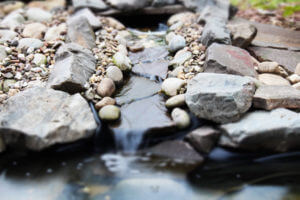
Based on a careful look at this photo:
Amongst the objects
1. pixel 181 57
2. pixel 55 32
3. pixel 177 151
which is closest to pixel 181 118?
pixel 177 151

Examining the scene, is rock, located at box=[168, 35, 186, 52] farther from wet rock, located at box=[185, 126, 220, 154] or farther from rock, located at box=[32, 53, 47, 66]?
rock, located at box=[32, 53, 47, 66]

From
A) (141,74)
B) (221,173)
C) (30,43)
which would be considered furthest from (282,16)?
(30,43)

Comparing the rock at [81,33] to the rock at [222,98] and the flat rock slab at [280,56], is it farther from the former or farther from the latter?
the flat rock slab at [280,56]

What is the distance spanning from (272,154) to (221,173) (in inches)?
26.5

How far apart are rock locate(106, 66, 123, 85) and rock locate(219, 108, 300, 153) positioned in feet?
5.29

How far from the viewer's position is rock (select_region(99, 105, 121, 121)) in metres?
3.14

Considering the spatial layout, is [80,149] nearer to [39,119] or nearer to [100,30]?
[39,119]

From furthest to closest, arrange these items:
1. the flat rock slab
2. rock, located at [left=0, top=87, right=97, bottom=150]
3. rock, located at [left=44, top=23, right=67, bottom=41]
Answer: rock, located at [left=44, top=23, right=67, bottom=41]
the flat rock slab
rock, located at [left=0, top=87, right=97, bottom=150]

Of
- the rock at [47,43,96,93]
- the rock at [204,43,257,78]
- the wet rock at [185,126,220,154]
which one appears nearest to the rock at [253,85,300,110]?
the rock at [204,43,257,78]

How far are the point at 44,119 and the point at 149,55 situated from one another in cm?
220

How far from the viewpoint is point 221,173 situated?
2795 mm

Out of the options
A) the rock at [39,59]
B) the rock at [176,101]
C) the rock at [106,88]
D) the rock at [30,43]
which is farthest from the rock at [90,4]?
the rock at [176,101]

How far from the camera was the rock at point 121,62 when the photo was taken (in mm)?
3937

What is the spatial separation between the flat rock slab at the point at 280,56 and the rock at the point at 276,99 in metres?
0.80
